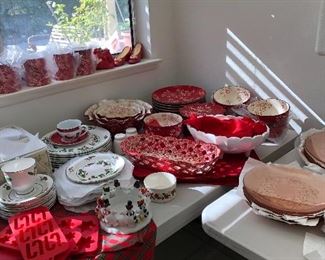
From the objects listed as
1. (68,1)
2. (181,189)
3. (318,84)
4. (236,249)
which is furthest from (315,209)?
(68,1)

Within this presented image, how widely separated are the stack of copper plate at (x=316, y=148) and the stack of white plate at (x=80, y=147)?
1.93ft

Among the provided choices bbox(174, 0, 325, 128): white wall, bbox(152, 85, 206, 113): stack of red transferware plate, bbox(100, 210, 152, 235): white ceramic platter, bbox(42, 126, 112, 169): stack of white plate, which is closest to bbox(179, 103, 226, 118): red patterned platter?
bbox(152, 85, 206, 113): stack of red transferware plate

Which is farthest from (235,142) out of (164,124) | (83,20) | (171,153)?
(83,20)

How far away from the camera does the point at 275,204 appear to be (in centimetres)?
76

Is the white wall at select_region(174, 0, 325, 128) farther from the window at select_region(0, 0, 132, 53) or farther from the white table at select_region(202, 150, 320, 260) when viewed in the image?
the white table at select_region(202, 150, 320, 260)

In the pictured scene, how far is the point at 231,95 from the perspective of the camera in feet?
4.51

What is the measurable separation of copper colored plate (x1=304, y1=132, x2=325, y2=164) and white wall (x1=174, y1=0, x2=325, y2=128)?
0.75ft

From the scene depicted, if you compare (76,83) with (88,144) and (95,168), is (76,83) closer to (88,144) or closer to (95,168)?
(88,144)

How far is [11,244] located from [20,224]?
58mm

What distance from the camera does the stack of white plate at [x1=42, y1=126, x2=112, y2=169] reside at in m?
1.02

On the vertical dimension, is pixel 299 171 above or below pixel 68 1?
below

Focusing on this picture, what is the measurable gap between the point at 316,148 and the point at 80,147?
Result: 683 mm

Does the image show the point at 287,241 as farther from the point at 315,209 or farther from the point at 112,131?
the point at 112,131

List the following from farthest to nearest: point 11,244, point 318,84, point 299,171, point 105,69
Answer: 1. point 105,69
2. point 318,84
3. point 299,171
4. point 11,244
